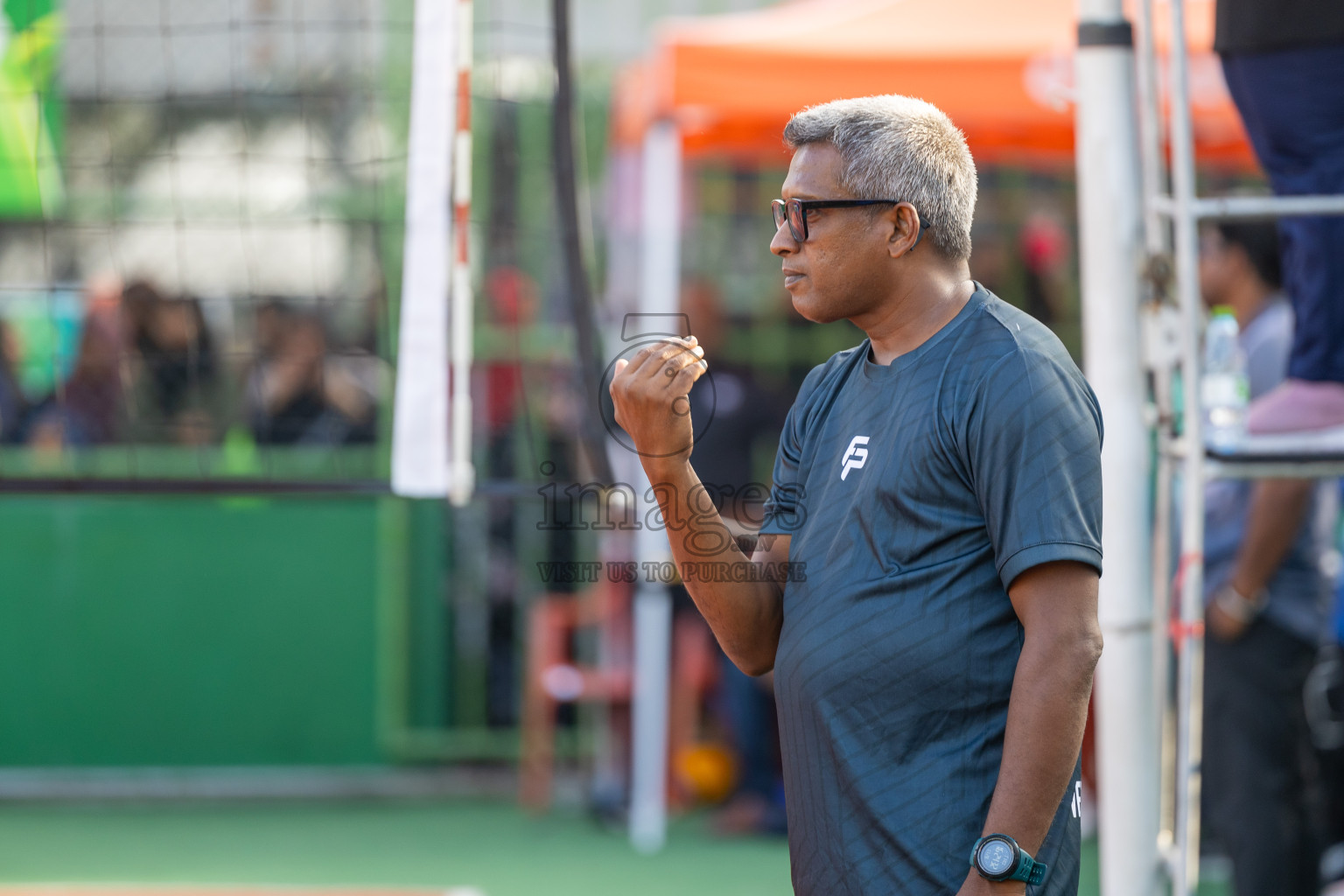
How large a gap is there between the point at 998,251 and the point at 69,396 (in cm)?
468

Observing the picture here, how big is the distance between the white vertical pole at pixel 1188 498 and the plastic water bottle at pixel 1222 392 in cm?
8

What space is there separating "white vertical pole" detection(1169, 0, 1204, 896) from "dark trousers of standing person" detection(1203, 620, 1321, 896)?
1.33 metres

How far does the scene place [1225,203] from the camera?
2.95 meters

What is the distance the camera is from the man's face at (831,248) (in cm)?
219

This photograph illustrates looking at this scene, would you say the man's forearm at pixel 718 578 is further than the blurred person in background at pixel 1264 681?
No

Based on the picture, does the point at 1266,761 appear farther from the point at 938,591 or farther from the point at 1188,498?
the point at 938,591

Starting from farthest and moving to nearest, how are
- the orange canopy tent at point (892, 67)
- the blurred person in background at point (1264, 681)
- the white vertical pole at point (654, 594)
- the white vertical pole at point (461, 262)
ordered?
the white vertical pole at point (654, 594), the orange canopy tent at point (892, 67), the blurred person in background at point (1264, 681), the white vertical pole at point (461, 262)

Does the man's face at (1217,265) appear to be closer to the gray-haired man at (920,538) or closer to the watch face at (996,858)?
the gray-haired man at (920,538)

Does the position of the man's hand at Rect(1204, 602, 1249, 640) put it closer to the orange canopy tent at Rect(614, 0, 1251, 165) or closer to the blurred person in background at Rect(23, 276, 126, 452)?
the orange canopy tent at Rect(614, 0, 1251, 165)

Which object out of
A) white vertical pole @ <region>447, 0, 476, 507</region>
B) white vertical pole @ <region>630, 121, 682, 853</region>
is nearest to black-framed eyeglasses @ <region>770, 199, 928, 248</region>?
white vertical pole @ <region>447, 0, 476, 507</region>

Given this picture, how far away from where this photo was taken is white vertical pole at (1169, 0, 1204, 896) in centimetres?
294

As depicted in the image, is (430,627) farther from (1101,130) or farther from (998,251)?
(1101,130)

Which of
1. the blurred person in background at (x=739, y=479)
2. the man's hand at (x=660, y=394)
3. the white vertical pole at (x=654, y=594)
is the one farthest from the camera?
the blurred person in background at (x=739, y=479)

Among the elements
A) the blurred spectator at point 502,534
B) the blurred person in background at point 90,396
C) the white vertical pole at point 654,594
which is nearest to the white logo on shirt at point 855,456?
the white vertical pole at point 654,594
